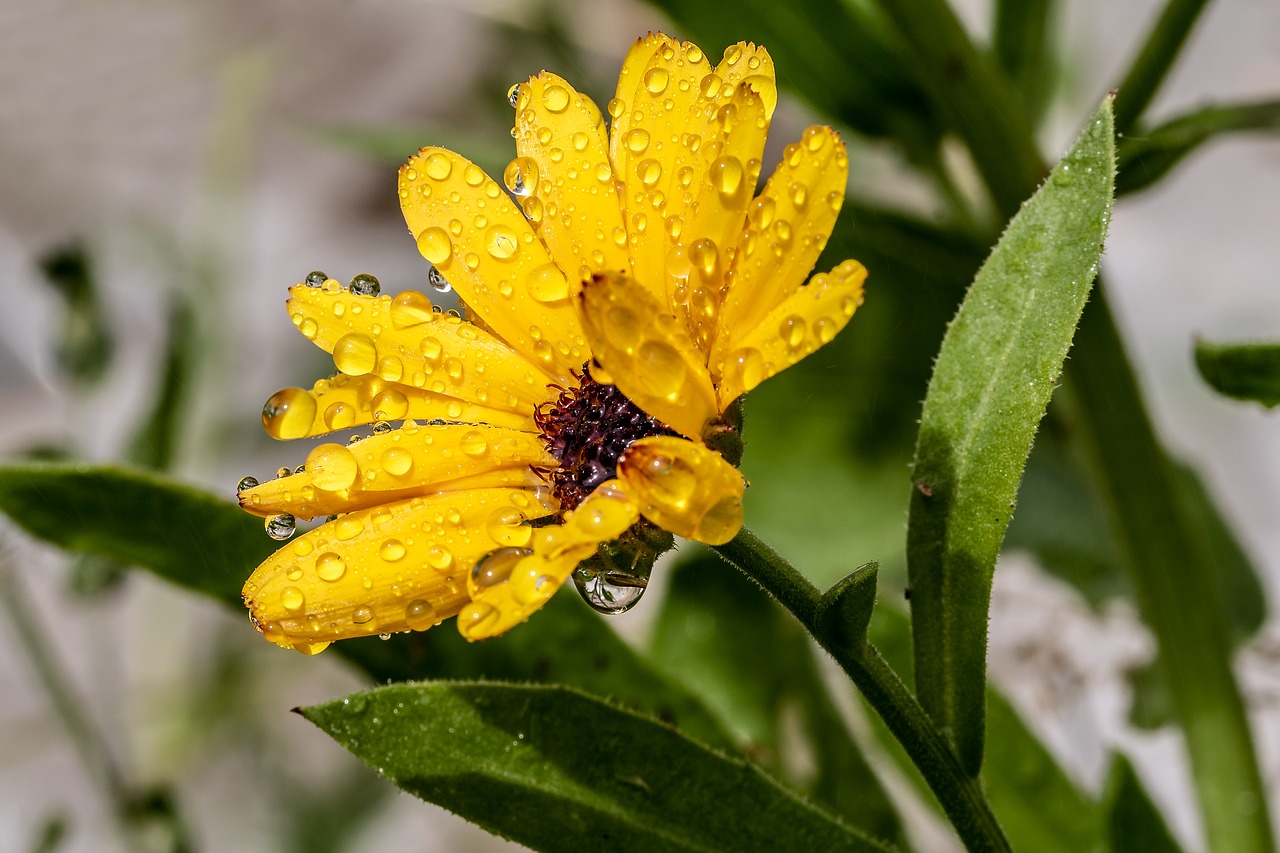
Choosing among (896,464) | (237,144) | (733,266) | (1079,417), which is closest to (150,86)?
(237,144)

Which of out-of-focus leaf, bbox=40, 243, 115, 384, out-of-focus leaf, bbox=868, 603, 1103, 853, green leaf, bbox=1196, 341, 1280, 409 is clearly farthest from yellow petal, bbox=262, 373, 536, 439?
out-of-focus leaf, bbox=40, 243, 115, 384

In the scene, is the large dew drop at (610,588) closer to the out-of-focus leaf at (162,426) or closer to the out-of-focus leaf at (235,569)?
the out-of-focus leaf at (235,569)

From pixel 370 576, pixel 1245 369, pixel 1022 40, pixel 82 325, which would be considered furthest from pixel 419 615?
pixel 82 325

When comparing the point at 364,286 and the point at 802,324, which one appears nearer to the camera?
the point at 802,324

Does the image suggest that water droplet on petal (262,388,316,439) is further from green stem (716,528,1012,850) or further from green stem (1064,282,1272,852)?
green stem (1064,282,1272,852)

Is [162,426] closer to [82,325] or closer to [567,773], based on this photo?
[82,325]
